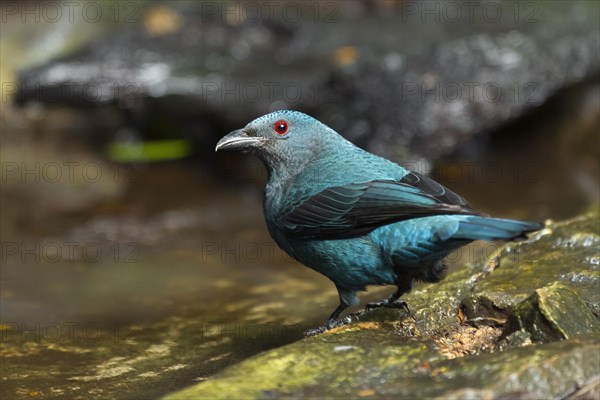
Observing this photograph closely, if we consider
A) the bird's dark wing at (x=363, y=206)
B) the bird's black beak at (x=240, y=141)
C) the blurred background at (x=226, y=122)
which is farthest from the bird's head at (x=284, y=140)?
the blurred background at (x=226, y=122)

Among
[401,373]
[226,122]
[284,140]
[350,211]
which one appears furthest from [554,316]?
[226,122]

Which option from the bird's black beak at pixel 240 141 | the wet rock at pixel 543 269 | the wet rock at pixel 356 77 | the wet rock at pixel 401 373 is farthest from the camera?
the wet rock at pixel 356 77

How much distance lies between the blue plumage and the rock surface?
25 centimetres

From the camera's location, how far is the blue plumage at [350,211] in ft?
13.5

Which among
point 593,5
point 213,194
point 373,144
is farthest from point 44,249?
point 593,5

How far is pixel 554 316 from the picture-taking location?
3.69 metres

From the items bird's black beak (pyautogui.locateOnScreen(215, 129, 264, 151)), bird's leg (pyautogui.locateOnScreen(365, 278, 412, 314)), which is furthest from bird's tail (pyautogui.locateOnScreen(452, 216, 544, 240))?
bird's black beak (pyautogui.locateOnScreen(215, 129, 264, 151))

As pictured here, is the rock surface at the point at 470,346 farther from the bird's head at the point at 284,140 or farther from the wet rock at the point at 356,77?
the wet rock at the point at 356,77

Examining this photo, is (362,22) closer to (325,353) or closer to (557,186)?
(557,186)

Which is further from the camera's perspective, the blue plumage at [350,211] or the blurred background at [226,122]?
the blurred background at [226,122]

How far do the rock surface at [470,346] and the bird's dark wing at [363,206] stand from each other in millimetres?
457

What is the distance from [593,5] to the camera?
10.1 meters

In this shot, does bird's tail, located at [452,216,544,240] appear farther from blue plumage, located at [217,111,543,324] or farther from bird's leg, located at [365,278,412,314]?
bird's leg, located at [365,278,412,314]

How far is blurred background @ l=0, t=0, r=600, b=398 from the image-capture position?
6.36 meters
